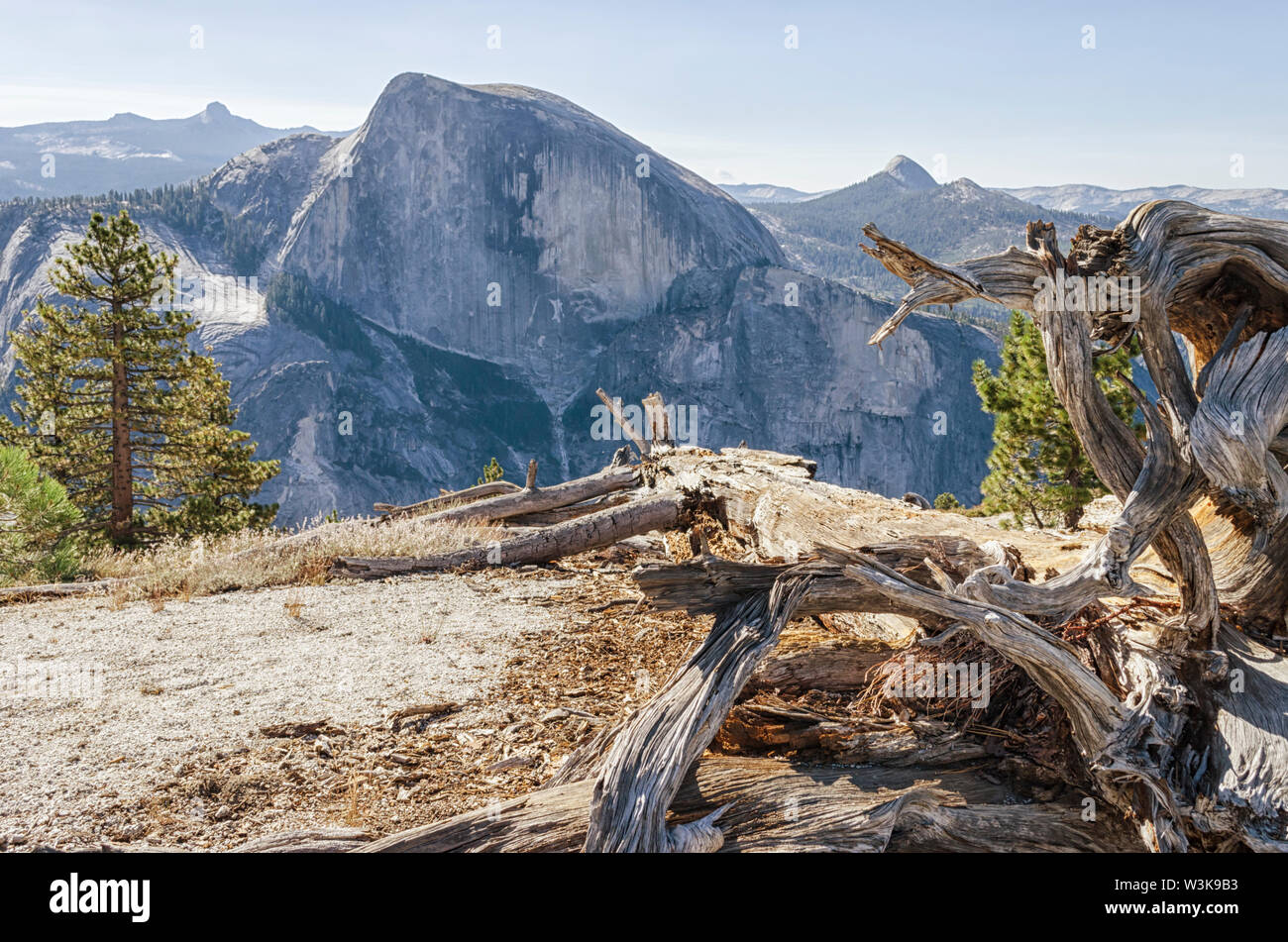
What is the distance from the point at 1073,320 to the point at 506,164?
201 metres

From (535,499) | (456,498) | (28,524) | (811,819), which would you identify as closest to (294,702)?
(811,819)

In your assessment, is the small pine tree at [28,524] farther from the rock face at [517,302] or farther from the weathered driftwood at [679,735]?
the rock face at [517,302]

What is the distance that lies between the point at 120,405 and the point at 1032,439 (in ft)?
70.9

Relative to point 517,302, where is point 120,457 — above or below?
below

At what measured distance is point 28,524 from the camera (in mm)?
13062

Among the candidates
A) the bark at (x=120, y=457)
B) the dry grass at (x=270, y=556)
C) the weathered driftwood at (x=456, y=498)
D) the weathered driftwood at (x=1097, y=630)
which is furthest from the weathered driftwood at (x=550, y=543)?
the bark at (x=120, y=457)

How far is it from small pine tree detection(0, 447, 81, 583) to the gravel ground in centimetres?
331

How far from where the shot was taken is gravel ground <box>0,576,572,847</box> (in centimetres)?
543

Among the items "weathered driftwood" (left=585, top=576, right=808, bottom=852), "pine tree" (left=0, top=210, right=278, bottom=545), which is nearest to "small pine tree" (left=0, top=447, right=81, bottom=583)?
"pine tree" (left=0, top=210, right=278, bottom=545)

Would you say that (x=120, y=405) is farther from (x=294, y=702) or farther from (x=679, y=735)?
(x=679, y=735)

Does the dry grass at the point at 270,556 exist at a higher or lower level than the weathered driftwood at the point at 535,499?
lower

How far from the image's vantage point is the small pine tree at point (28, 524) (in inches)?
498

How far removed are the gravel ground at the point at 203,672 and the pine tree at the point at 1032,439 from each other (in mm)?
12382
